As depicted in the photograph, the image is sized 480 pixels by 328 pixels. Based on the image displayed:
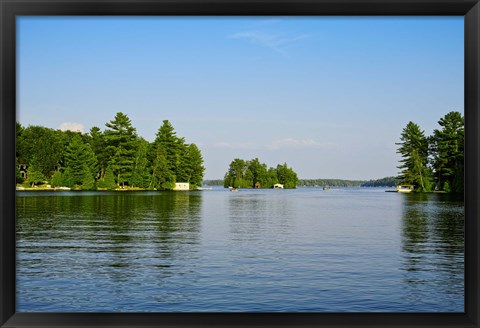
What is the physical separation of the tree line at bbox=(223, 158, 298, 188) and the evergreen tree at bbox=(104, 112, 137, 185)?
1122 inches

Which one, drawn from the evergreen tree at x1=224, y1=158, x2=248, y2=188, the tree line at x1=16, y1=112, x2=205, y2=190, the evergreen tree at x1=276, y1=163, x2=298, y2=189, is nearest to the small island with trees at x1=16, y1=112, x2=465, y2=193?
the tree line at x1=16, y1=112, x2=205, y2=190

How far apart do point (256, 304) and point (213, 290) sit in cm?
104

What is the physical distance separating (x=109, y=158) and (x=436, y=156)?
1314 inches

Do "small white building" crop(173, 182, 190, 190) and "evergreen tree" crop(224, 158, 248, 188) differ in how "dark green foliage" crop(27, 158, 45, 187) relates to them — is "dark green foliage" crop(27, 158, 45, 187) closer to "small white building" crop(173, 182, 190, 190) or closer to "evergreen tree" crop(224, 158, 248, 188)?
"small white building" crop(173, 182, 190, 190)

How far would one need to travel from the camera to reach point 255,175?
294 feet

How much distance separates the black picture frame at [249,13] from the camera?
2479 millimetres

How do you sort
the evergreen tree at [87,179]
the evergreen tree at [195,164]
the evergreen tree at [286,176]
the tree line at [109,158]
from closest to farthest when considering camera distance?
the tree line at [109,158]
the evergreen tree at [87,179]
the evergreen tree at [195,164]
the evergreen tree at [286,176]

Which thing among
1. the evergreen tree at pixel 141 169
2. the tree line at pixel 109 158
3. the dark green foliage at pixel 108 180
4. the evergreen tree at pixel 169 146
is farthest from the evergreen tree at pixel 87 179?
the evergreen tree at pixel 169 146

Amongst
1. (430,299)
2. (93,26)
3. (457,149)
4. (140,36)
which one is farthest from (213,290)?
(140,36)

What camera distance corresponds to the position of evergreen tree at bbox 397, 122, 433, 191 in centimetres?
5672

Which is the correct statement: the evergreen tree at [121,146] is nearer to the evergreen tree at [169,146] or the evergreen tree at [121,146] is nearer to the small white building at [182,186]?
the evergreen tree at [169,146]

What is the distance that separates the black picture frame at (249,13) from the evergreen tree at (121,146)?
5333 cm

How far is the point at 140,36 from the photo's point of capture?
84875mm
